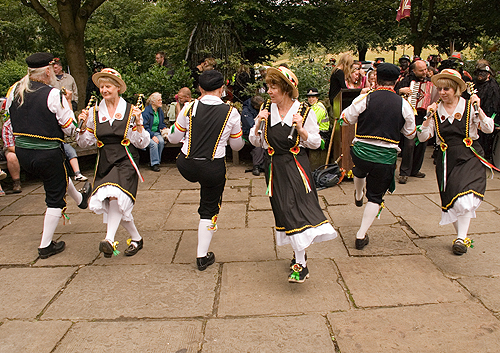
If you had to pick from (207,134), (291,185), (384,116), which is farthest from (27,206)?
(384,116)

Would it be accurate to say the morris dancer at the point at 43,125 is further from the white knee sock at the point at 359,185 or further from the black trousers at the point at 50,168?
the white knee sock at the point at 359,185

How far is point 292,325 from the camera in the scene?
121 inches

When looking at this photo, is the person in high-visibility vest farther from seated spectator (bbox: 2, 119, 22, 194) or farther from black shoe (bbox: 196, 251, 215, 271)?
seated spectator (bbox: 2, 119, 22, 194)

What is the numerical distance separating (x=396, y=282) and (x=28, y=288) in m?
3.08

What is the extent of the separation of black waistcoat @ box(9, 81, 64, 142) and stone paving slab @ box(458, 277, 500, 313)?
12.7ft

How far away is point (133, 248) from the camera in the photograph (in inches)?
171

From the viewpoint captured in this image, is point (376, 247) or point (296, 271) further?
point (376, 247)

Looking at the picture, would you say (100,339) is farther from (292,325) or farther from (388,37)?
(388,37)

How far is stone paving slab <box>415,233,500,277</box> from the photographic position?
3.83m

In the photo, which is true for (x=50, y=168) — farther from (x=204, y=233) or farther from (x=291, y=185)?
(x=291, y=185)

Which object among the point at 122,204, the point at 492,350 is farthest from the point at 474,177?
the point at 122,204

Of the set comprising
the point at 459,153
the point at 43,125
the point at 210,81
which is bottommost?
the point at 459,153

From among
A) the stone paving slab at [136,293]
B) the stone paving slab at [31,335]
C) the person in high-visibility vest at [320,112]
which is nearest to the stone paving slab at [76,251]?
the stone paving slab at [136,293]

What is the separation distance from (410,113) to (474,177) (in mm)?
881
